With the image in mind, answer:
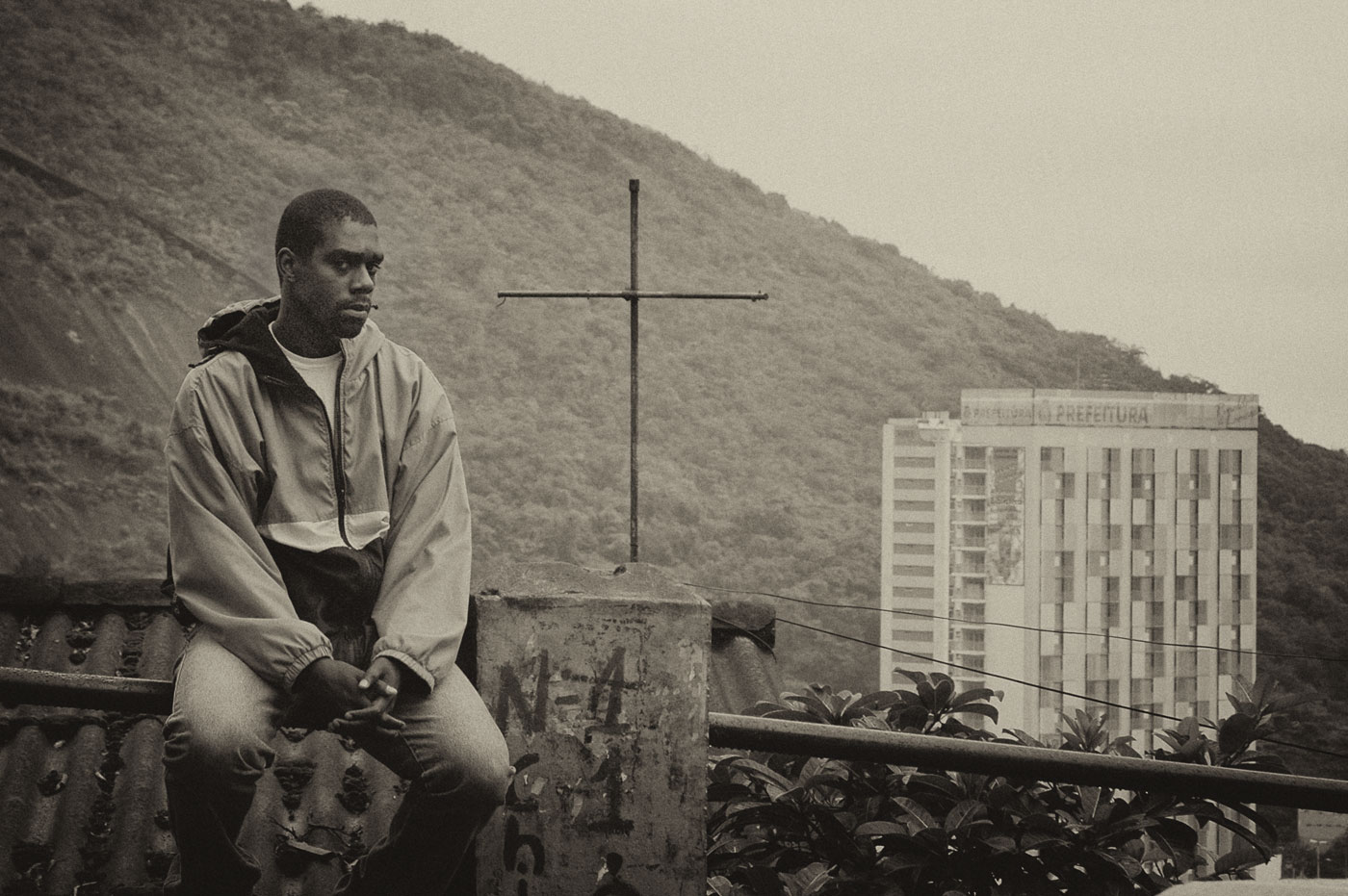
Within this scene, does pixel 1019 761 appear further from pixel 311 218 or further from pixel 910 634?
pixel 910 634

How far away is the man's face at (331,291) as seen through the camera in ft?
8.18

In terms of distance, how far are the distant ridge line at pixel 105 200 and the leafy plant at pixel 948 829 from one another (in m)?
32.9

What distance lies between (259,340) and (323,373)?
0.13 meters

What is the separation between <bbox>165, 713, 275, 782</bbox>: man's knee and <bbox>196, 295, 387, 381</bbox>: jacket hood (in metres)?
0.62

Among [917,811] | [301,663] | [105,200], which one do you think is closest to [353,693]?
[301,663]

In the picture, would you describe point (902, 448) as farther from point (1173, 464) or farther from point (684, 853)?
point (684, 853)

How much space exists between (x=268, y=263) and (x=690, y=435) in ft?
41.2

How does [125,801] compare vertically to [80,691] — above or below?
below

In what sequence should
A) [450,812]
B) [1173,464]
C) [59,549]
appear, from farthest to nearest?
[59,549] < [1173,464] < [450,812]

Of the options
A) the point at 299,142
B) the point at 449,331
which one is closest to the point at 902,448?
the point at 449,331

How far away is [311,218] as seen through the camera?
2.51 meters

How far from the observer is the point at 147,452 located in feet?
100

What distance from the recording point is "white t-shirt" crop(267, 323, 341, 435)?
2447 millimetres

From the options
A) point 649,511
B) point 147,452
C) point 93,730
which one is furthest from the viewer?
point 649,511
